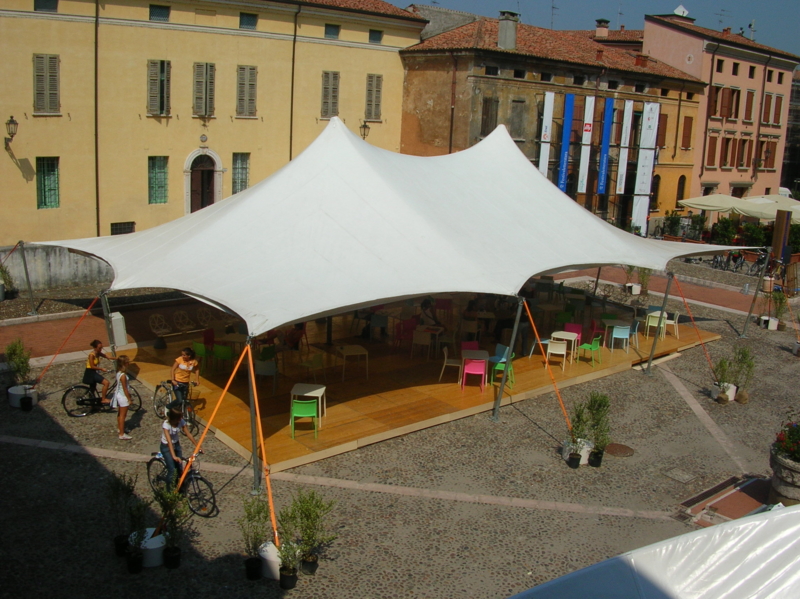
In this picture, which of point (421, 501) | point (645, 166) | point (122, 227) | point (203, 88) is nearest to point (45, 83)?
point (122, 227)

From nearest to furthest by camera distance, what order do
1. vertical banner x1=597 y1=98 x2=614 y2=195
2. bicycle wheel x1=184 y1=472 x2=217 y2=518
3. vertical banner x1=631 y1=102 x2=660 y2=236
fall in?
bicycle wheel x1=184 y1=472 x2=217 y2=518, vertical banner x1=597 y1=98 x2=614 y2=195, vertical banner x1=631 y1=102 x2=660 y2=236

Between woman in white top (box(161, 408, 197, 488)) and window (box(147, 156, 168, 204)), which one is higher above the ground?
window (box(147, 156, 168, 204))

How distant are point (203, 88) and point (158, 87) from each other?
1.46 metres

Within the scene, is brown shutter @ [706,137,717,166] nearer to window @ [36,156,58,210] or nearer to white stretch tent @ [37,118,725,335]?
white stretch tent @ [37,118,725,335]

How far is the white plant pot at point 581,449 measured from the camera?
9625mm

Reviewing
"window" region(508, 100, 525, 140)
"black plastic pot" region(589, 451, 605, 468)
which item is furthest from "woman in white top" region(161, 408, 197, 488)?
"window" region(508, 100, 525, 140)

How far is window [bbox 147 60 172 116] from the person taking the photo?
22.2 m

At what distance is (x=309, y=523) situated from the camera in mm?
6789

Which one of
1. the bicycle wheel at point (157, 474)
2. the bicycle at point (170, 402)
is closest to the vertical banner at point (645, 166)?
the bicycle at point (170, 402)

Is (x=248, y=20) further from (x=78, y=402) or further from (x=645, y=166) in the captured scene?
(x=645, y=166)

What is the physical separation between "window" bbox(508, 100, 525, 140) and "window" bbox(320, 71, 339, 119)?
261 inches

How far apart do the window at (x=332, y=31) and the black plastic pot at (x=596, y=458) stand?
20.1 meters

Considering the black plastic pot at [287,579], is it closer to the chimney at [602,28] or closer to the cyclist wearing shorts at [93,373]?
the cyclist wearing shorts at [93,373]

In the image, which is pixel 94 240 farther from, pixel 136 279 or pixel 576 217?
pixel 576 217
